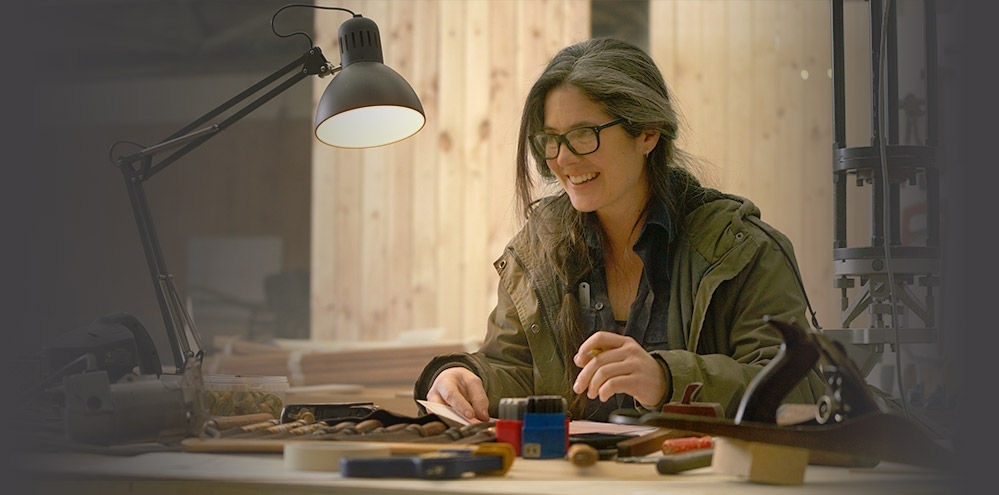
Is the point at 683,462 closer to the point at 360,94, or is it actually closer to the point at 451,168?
the point at 360,94

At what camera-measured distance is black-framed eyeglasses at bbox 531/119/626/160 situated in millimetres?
2285

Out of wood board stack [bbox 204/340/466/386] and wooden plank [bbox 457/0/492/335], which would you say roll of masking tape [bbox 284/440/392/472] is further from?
wooden plank [bbox 457/0/492/335]

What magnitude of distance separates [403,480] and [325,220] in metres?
4.23

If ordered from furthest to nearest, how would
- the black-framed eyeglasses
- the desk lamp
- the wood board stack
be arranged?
the wood board stack → the black-framed eyeglasses → the desk lamp

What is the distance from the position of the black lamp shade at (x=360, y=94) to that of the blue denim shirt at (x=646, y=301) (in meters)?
0.57

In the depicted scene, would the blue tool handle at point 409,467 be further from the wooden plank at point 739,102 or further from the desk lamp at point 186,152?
the wooden plank at point 739,102

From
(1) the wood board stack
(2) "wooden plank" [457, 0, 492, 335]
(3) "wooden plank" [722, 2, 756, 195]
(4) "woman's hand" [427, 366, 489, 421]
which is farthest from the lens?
(3) "wooden plank" [722, 2, 756, 195]

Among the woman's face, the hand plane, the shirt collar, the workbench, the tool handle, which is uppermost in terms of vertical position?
the woman's face

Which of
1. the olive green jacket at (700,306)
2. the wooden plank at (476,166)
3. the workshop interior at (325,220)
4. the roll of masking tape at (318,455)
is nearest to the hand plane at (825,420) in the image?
the workshop interior at (325,220)

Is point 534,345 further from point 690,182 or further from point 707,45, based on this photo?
point 707,45

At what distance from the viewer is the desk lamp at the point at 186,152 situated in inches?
55.6

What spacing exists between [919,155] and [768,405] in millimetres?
1437

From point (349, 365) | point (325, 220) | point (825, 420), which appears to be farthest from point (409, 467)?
point (325, 220)

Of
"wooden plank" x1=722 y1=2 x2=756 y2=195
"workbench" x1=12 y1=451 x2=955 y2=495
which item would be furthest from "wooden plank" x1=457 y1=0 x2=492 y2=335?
"workbench" x1=12 y1=451 x2=955 y2=495
